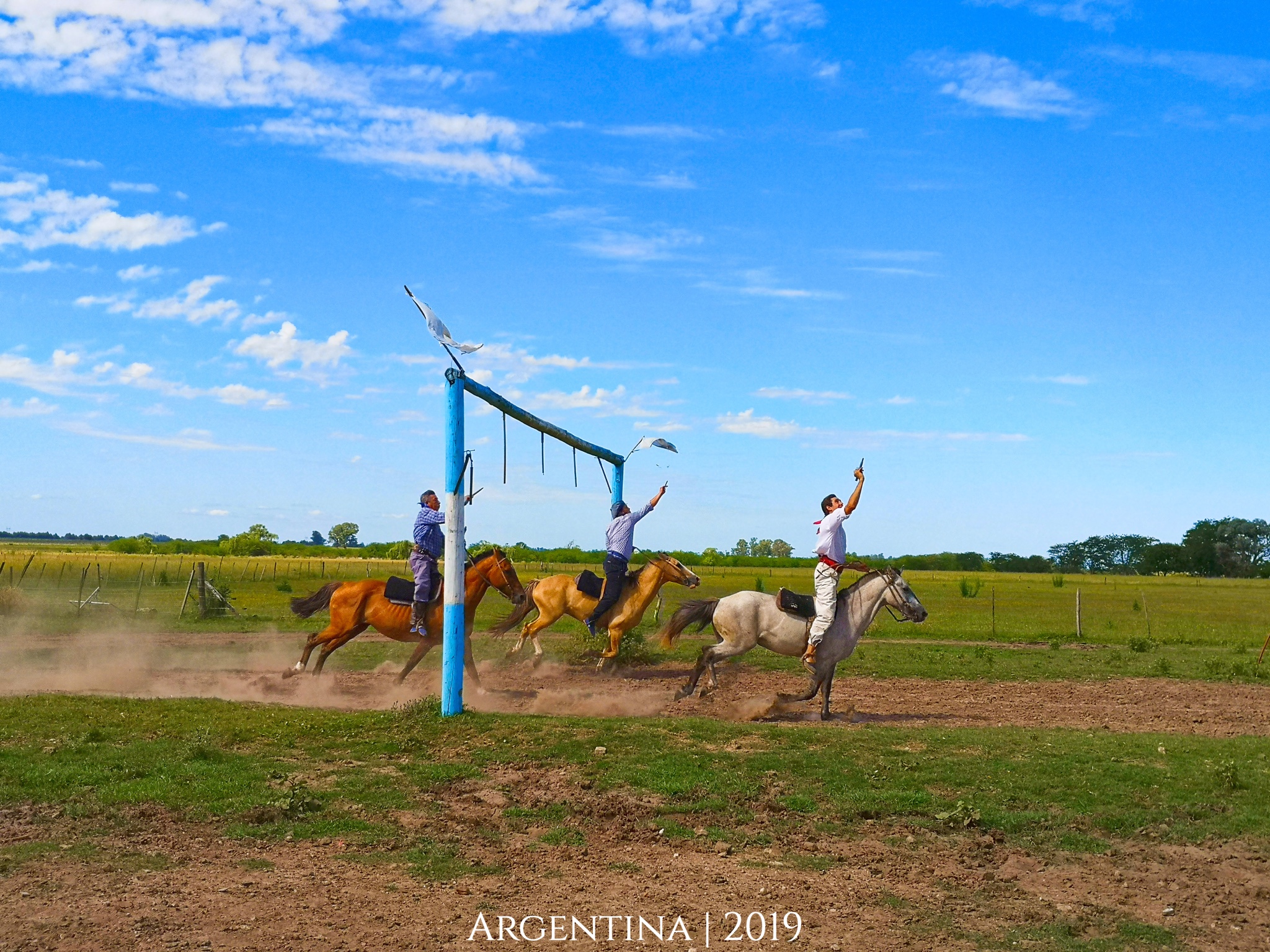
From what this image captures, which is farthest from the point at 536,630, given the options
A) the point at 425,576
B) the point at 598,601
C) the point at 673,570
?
the point at 425,576

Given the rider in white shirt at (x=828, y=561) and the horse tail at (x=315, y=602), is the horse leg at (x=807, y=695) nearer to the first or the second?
the rider in white shirt at (x=828, y=561)

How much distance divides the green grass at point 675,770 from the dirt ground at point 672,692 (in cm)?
156

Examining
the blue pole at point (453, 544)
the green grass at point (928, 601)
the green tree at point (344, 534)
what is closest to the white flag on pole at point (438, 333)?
the blue pole at point (453, 544)

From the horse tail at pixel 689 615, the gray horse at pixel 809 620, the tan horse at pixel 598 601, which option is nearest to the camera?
the gray horse at pixel 809 620

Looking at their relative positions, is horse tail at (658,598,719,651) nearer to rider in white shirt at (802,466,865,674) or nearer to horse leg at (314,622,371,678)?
rider in white shirt at (802,466,865,674)

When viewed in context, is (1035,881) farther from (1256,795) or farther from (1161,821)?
(1256,795)

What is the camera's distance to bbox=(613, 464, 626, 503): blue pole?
63.7 ft

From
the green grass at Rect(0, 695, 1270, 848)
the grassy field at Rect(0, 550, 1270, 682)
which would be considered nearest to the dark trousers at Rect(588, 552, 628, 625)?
the grassy field at Rect(0, 550, 1270, 682)

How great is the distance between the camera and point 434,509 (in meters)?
14.3

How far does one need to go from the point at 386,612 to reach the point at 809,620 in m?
6.14

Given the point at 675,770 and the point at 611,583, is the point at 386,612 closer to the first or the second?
the point at 611,583

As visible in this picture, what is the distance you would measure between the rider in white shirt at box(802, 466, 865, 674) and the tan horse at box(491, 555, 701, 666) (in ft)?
8.57

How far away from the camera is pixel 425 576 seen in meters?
14.4

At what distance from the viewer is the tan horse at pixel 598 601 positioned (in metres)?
16.1
